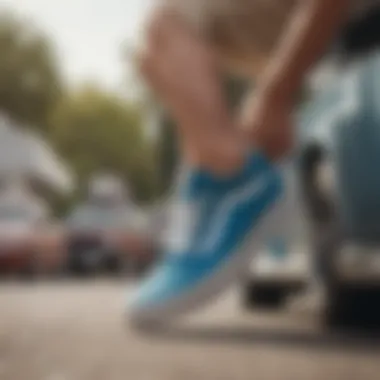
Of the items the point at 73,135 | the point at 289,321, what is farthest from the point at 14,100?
the point at 289,321

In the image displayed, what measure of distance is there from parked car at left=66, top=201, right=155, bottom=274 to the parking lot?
6.14ft

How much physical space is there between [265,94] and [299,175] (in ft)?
0.33

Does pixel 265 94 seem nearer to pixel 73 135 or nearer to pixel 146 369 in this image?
pixel 146 369

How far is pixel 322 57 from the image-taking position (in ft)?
3.43

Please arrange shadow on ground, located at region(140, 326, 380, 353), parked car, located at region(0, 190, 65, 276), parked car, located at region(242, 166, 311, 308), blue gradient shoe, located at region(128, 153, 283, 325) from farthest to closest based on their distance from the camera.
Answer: parked car, located at region(0, 190, 65, 276) → parked car, located at region(242, 166, 311, 308) → blue gradient shoe, located at region(128, 153, 283, 325) → shadow on ground, located at region(140, 326, 380, 353)

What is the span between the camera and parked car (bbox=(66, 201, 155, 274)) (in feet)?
10.4

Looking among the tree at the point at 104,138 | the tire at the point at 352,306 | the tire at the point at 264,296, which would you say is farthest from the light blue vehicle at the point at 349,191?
the tree at the point at 104,138

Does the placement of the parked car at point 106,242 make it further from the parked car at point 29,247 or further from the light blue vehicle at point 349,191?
the light blue vehicle at point 349,191

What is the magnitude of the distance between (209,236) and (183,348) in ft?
0.59

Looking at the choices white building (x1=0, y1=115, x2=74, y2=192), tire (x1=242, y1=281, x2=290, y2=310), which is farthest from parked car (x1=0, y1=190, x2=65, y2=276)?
tire (x1=242, y1=281, x2=290, y2=310)

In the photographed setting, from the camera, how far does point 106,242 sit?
11.2ft

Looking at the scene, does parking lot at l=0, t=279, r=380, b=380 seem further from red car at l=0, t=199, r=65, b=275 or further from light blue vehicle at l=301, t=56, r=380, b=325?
red car at l=0, t=199, r=65, b=275

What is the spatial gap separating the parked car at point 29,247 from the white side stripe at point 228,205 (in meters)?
1.88

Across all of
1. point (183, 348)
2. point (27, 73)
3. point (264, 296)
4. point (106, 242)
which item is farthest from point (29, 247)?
point (27, 73)
